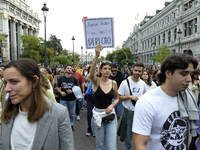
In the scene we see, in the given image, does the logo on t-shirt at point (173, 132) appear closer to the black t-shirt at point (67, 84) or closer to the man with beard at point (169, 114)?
the man with beard at point (169, 114)

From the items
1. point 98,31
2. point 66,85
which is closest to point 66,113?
point 98,31

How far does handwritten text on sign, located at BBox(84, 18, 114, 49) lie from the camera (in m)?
4.61

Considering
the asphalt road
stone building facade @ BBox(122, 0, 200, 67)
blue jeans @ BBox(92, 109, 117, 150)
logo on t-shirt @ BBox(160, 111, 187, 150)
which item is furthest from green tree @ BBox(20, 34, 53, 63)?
logo on t-shirt @ BBox(160, 111, 187, 150)

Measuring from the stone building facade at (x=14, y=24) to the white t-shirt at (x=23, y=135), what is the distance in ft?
146

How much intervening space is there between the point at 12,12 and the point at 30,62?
6143cm

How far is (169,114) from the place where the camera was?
183 centimetres

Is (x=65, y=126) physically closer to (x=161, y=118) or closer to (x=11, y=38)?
(x=161, y=118)

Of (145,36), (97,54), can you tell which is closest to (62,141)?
(97,54)

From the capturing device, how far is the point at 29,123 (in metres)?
1.69

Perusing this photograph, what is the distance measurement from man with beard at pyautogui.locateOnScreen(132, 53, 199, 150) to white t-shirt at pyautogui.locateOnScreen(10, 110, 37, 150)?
99cm

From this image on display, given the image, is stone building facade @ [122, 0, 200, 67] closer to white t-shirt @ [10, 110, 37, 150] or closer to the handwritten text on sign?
the handwritten text on sign

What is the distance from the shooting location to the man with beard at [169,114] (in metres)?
1.81

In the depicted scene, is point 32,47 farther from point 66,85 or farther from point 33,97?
point 33,97

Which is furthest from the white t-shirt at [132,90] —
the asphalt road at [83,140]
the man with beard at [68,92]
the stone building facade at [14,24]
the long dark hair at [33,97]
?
the stone building facade at [14,24]
